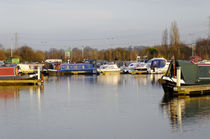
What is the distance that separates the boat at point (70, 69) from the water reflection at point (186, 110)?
45407mm

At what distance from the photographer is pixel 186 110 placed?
21766 mm

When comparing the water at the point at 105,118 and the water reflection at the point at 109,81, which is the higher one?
the water at the point at 105,118

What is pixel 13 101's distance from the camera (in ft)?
89.1

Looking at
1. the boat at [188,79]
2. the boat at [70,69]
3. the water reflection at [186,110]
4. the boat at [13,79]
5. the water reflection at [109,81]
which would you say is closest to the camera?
the water reflection at [186,110]

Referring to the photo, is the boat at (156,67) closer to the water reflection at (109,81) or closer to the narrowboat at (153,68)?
the narrowboat at (153,68)

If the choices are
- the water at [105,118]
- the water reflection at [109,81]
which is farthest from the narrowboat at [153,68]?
the water at [105,118]

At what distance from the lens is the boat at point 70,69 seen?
233 ft

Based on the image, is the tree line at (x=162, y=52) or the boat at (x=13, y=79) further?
the tree line at (x=162, y=52)

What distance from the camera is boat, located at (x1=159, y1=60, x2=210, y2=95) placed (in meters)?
28.0

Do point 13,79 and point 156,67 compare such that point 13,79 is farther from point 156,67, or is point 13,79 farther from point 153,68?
point 156,67

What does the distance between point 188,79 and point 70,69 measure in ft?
150

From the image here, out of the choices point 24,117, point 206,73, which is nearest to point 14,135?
point 24,117

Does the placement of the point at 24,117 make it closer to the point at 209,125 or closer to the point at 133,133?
the point at 133,133

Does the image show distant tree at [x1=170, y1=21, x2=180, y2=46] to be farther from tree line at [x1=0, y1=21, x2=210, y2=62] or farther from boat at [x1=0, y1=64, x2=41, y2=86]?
boat at [x1=0, y1=64, x2=41, y2=86]
